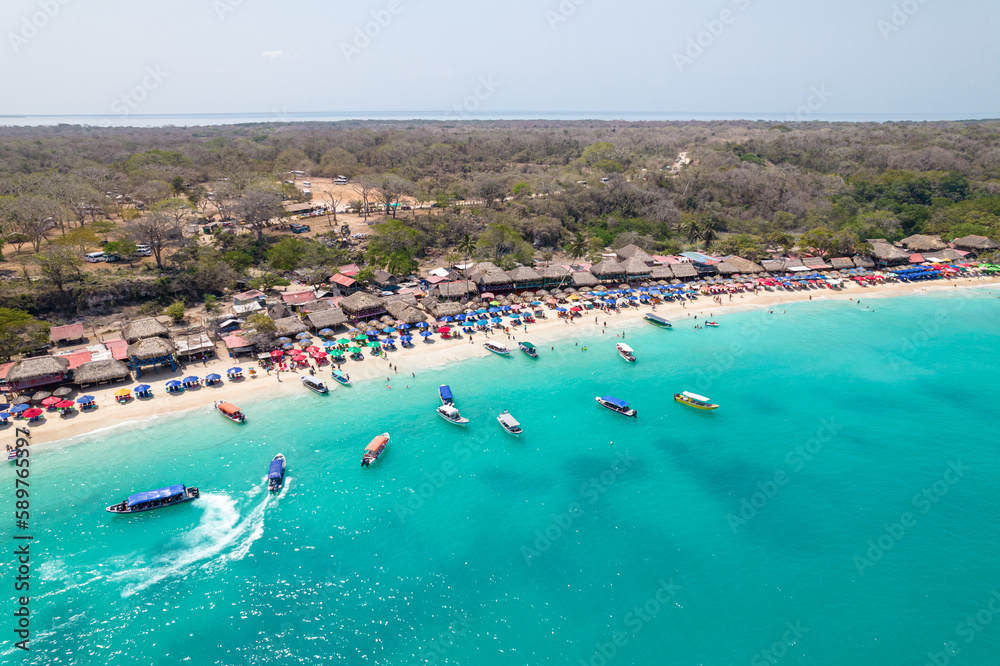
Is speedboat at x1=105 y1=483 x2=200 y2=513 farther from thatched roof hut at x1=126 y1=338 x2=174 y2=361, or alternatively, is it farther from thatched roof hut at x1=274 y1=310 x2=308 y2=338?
thatched roof hut at x1=274 y1=310 x2=308 y2=338

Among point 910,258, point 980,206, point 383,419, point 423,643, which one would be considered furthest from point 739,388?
point 980,206

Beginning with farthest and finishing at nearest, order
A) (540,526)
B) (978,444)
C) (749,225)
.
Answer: (749,225) → (978,444) → (540,526)

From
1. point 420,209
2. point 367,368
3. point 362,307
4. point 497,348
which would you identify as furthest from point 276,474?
point 420,209

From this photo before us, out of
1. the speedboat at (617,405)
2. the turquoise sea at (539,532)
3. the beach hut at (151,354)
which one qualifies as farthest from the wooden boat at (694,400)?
the beach hut at (151,354)

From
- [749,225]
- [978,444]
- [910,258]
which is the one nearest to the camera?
[978,444]

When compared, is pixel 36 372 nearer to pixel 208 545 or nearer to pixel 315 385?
pixel 315 385

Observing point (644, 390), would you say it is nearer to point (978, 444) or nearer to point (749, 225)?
point (978, 444)

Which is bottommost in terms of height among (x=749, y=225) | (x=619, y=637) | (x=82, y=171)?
(x=619, y=637)
